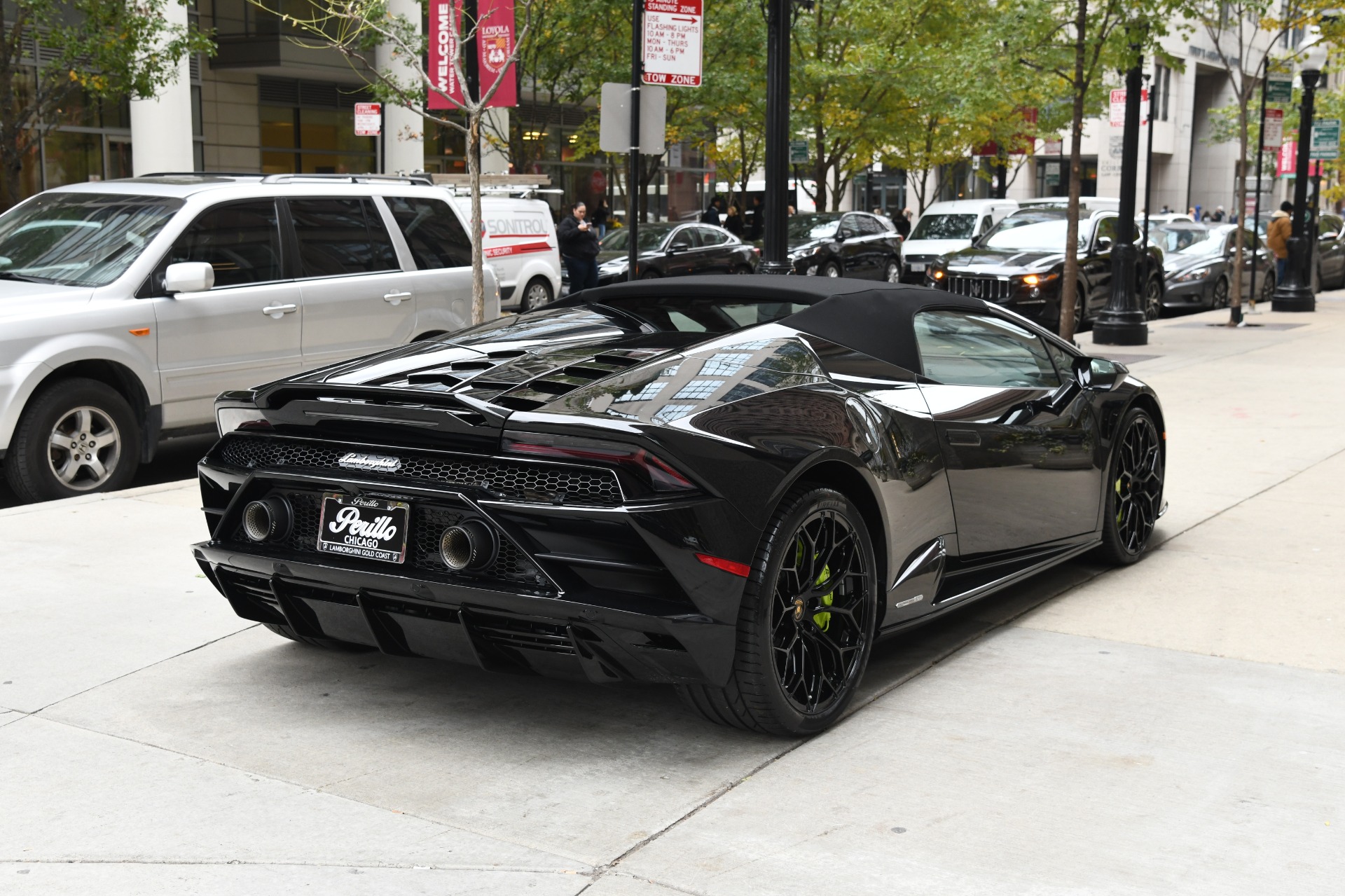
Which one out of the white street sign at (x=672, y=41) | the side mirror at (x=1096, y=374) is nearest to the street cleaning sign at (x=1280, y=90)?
the white street sign at (x=672, y=41)

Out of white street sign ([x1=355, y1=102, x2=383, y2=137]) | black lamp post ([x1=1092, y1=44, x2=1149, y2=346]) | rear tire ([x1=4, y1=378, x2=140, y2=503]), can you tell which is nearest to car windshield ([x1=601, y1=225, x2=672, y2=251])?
white street sign ([x1=355, y1=102, x2=383, y2=137])

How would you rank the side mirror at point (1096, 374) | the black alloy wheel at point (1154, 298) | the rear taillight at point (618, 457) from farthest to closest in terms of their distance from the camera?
the black alloy wheel at point (1154, 298) < the side mirror at point (1096, 374) < the rear taillight at point (618, 457)

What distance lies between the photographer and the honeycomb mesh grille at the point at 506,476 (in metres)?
4.00

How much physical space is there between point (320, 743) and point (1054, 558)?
3.18 metres

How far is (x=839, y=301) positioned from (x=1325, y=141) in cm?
2513

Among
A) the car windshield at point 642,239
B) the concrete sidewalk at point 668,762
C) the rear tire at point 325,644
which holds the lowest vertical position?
the concrete sidewalk at point 668,762

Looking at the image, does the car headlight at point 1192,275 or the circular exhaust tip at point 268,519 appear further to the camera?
the car headlight at point 1192,275

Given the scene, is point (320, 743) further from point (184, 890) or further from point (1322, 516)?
point (1322, 516)

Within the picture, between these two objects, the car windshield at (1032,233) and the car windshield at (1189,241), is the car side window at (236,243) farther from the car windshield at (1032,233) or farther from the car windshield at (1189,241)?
the car windshield at (1189,241)

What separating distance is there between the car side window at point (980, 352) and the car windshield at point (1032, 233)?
14.1 meters

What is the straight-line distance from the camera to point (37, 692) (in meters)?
4.79

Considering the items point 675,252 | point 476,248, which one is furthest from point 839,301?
point 675,252

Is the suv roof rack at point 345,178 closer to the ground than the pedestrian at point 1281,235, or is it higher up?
higher up

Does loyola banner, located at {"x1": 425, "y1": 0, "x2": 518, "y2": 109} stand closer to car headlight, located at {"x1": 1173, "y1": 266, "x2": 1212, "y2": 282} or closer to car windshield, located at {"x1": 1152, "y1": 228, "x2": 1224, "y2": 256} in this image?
car headlight, located at {"x1": 1173, "y1": 266, "x2": 1212, "y2": 282}
